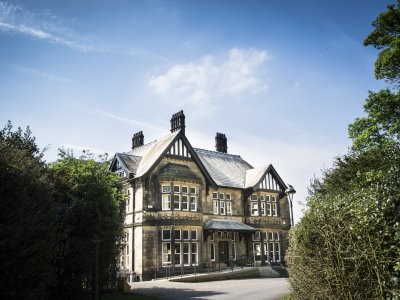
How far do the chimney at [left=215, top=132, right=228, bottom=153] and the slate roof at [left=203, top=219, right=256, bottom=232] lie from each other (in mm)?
10566

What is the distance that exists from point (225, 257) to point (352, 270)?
2411cm

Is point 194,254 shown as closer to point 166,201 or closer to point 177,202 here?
point 177,202

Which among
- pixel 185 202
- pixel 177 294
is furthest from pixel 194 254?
pixel 177 294

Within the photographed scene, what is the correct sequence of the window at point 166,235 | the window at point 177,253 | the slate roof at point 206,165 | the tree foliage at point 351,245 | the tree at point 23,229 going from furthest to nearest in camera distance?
the slate roof at point 206,165 → the window at point 177,253 → the window at point 166,235 → the tree at point 23,229 → the tree foliage at point 351,245

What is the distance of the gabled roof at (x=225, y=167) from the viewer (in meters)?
33.2

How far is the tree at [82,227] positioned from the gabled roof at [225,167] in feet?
56.7

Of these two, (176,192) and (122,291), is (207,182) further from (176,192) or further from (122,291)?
(122,291)

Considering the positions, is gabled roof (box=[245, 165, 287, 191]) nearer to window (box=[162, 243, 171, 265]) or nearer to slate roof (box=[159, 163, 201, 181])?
slate roof (box=[159, 163, 201, 181])

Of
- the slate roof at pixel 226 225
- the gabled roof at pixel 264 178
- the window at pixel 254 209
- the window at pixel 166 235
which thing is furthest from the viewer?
the gabled roof at pixel 264 178

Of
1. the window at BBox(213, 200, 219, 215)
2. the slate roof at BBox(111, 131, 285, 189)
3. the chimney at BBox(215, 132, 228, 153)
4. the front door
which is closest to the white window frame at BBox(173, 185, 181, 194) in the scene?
the slate roof at BBox(111, 131, 285, 189)

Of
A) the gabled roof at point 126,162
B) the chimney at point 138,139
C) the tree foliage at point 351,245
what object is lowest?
the tree foliage at point 351,245

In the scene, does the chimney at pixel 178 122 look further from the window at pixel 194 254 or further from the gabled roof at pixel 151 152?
the window at pixel 194 254

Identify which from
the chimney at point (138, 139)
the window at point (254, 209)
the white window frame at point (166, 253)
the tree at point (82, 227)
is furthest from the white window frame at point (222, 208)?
the tree at point (82, 227)

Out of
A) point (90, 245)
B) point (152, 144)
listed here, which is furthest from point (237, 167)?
point (90, 245)
